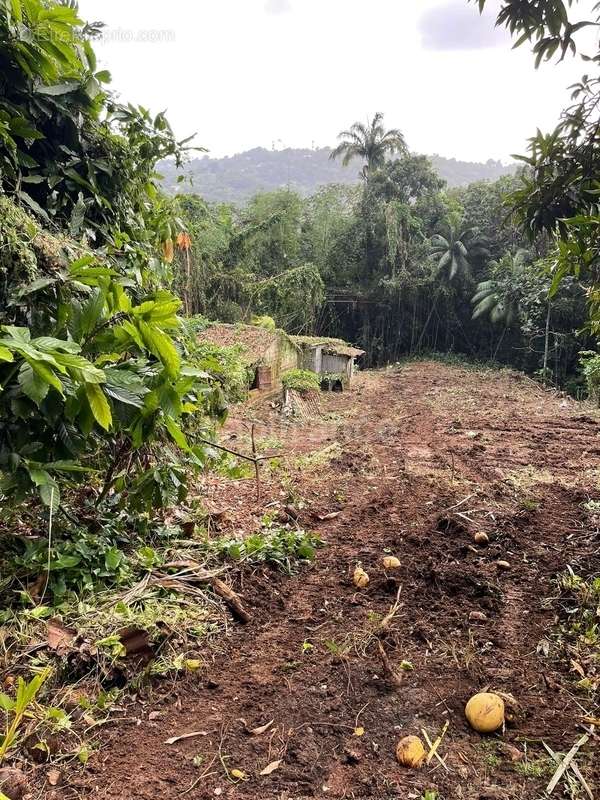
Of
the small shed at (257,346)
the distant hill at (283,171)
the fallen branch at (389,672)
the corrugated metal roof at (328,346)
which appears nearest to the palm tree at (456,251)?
the corrugated metal roof at (328,346)

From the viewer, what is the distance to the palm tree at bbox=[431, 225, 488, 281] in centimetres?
2161

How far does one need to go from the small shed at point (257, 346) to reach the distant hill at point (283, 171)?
52336 millimetres

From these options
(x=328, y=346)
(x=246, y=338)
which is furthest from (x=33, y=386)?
(x=328, y=346)

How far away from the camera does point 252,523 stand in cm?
393

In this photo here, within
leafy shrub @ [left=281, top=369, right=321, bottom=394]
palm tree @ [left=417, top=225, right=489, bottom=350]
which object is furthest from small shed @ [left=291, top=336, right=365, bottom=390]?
palm tree @ [left=417, top=225, right=489, bottom=350]

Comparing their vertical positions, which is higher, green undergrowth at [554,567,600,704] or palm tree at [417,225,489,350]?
palm tree at [417,225,489,350]

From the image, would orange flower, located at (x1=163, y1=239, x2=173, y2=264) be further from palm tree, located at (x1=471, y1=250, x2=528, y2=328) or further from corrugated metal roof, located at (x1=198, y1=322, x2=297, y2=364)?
palm tree, located at (x1=471, y1=250, x2=528, y2=328)

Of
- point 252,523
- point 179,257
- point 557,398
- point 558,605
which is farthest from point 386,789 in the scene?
point 179,257

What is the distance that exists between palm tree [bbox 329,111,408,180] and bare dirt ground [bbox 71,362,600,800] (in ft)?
79.6

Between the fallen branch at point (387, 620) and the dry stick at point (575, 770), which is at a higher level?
the dry stick at point (575, 770)

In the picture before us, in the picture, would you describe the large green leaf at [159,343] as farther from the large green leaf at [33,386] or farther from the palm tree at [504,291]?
the palm tree at [504,291]

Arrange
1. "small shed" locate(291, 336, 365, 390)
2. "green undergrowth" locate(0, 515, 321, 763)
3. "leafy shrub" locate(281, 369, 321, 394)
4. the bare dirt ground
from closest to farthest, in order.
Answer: the bare dirt ground, "green undergrowth" locate(0, 515, 321, 763), "leafy shrub" locate(281, 369, 321, 394), "small shed" locate(291, 336, 365, 390)

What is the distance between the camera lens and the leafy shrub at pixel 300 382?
37.9 ft

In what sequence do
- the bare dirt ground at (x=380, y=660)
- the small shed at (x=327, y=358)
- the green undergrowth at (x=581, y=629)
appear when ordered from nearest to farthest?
the bare dirt ground at (x=380, y=660) → the green undergrowth at (x=581, y=629) → the small shed at (x=327, y=358)
